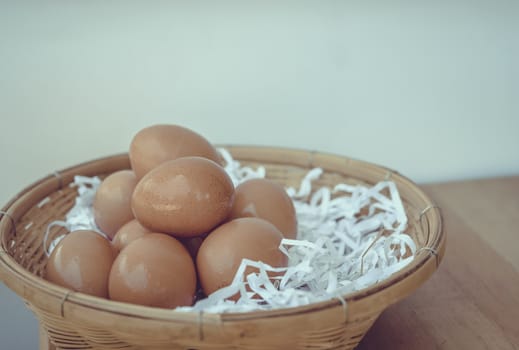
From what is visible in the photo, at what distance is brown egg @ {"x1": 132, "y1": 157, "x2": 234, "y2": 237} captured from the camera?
641mm

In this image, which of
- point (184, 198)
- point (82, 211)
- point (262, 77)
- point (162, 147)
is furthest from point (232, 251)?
point (262, 77)

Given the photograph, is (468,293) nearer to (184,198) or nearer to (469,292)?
(469,292)

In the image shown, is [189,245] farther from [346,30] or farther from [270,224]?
[346,30]

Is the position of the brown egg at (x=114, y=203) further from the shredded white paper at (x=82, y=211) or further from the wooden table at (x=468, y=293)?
the wooden table at (x=468, y=293)

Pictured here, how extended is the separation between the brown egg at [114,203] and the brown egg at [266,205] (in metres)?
0.14

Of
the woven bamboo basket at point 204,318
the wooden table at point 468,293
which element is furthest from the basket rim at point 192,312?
the wooden table at point 468,293

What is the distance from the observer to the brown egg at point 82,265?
0.63 meters

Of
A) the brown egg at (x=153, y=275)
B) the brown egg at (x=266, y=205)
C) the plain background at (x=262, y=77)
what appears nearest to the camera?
the brown egg at (x=153, y=275)

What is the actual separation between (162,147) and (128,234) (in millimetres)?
113

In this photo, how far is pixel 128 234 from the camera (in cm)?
69

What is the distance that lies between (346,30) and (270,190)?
381 millimetres

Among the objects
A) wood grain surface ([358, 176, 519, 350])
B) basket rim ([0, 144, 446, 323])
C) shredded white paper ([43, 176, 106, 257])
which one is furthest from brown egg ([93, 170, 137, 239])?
wood grain surface ([358, 176, 519, 350])

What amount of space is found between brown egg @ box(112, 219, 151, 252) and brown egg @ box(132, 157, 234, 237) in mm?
21

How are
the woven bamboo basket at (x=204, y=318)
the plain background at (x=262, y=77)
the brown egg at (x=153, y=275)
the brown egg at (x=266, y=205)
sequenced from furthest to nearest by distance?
the plain background at (x=262, y=77)
the brown egg at (x=266, y=205)
the brown egg at (x=153, y=275)
the woven bamboo basket at (x=204, y=318)
